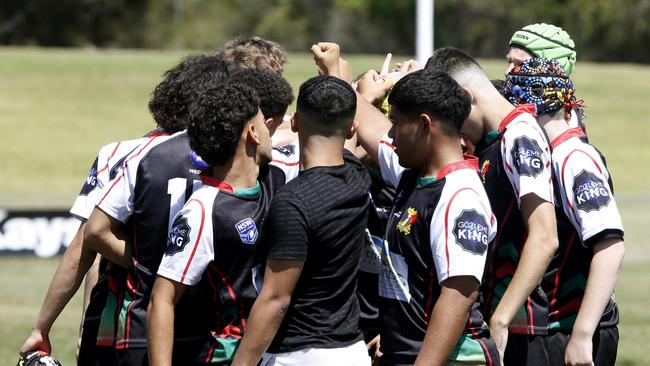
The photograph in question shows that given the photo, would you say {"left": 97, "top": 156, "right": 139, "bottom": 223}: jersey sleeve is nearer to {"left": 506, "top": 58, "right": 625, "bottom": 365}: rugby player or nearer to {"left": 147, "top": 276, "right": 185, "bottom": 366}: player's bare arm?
{"left": 147, "top": 276, "right": 185, "bottom": 366}: player's bare arm

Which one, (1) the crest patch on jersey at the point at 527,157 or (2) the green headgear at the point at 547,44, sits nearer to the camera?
(1) the crest patch on jersey at the point at 527,157

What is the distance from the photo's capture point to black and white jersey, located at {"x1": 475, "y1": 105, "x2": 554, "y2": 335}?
4.52 metres

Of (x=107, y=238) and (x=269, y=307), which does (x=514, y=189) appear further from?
(x=107, y=238)

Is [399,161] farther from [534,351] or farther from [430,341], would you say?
[534,351]

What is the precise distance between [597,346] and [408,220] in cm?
138

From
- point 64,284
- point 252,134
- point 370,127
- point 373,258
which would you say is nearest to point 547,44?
point 370,127

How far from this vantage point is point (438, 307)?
3.91 metres

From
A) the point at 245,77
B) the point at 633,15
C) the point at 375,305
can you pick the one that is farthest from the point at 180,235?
the point at 633,15

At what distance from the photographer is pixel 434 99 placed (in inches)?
161

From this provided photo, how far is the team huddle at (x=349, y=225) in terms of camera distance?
4.00 metres

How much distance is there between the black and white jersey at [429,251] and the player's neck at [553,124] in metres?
0.72

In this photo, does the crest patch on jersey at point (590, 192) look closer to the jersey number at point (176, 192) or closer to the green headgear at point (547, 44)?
the green headgear at point (547, 44)

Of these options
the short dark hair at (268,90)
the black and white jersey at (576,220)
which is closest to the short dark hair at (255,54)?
the short dark hair at (268,90)

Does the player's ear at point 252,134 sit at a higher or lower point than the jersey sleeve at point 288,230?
higher
